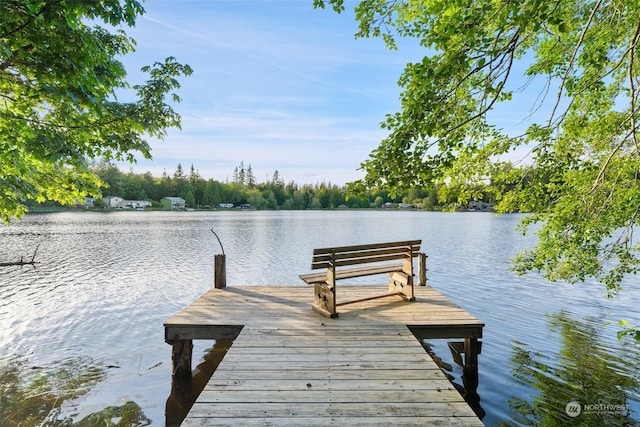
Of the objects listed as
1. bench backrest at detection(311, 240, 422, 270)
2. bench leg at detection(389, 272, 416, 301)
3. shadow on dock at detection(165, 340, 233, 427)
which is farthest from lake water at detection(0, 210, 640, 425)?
bench backrest at detection(311, 240, 422, 270)

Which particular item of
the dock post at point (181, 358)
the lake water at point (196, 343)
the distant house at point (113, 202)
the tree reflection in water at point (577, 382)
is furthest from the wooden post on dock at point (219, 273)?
the distant house at point (113, 202)

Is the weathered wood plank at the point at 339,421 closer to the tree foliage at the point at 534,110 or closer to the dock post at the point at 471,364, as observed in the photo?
the tree foliage at the point at 534,110

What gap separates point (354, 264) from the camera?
6191mm

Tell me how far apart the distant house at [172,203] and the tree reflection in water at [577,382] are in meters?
113

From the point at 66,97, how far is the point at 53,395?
507cm

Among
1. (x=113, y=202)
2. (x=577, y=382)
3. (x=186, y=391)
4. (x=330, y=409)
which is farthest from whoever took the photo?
(x=113, y=202)

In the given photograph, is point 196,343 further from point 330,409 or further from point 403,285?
point 330,409

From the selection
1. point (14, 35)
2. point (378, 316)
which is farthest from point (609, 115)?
point (14, 35)

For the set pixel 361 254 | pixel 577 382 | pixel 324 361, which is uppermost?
pixel 361 254

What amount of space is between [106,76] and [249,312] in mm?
4808

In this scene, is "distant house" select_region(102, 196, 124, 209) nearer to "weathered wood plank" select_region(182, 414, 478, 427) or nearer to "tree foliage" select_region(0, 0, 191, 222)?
"tree foliage" select_region(0, 0, 191, 222)

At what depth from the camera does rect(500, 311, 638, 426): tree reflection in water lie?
5.46 metres
